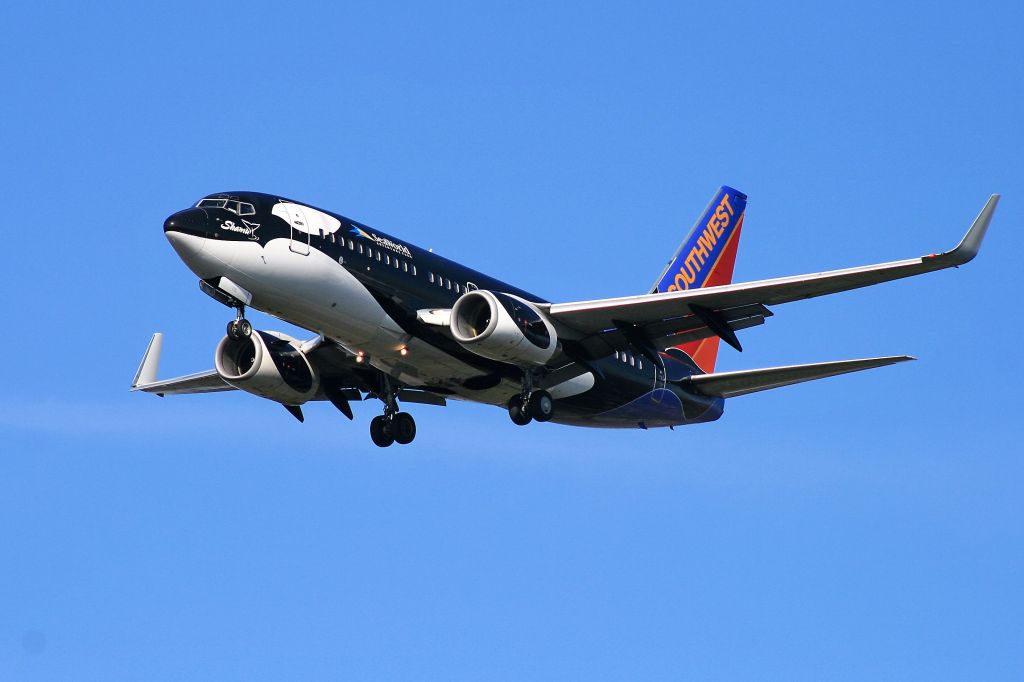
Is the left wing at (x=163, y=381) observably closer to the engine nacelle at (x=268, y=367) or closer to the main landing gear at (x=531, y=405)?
the engine nacelle at (x=268, y=367)

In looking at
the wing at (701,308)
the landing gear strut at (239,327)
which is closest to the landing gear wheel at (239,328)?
the landing gear strut at (239,327)

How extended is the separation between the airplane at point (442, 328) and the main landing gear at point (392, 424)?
42 mm

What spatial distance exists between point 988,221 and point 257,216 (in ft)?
57.9

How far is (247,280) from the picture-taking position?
40094 millimetres

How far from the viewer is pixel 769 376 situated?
4759 centimetres

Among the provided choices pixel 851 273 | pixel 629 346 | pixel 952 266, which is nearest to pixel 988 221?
pixel 952 266

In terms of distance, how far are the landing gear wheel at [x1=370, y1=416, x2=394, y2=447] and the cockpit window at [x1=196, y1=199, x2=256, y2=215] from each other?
30.8 feet

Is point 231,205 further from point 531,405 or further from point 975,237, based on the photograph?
point 975,237

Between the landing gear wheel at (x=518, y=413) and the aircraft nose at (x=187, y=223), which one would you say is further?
the landing gear wheel at (x=518, y=413)

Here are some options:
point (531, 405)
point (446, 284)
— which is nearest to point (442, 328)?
point (446, 284)

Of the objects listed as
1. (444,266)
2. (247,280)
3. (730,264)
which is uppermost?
(730,264)

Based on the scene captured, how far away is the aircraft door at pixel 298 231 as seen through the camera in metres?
40.7

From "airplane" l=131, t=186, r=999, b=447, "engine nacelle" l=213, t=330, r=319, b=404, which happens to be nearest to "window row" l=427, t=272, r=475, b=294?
"airplane" l=131, t=186, r=999, b=447

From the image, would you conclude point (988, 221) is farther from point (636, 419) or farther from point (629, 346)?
point (636, 419)
